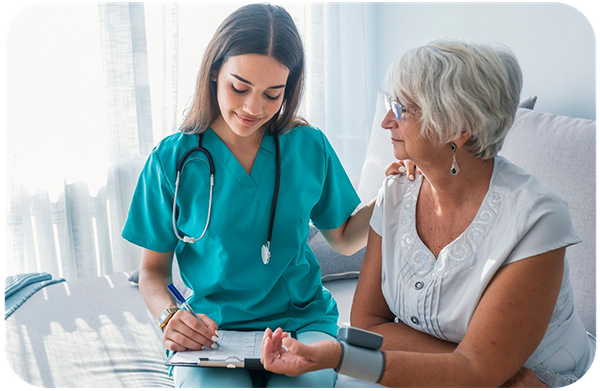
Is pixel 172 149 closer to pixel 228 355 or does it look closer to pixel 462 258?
pixel 228 355

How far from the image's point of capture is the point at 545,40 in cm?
195

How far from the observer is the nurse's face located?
1232 millimetres

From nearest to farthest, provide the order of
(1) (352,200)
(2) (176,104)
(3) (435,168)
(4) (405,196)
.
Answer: (3) (435,168), (4) (405,196), (1) (352,200), (2) (176,104)

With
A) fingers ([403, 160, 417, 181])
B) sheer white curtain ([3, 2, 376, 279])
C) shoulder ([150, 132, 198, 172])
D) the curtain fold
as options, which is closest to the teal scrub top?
shoulder ([150, 132, 198, 172])

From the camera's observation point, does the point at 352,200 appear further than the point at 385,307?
Yes

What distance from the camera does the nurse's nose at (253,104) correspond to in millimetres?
1239

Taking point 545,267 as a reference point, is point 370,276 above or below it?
below

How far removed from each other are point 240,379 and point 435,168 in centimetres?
62

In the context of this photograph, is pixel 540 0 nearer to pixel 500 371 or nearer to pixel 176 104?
pixel 500 371

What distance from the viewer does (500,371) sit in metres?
1.06

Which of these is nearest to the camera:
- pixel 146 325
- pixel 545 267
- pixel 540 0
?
pixel 545 267

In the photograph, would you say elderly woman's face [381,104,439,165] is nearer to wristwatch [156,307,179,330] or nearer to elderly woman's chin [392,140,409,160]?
elderly woman's chin [392,140,409,160]

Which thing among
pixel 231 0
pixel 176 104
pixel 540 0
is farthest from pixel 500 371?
pixel 231 0

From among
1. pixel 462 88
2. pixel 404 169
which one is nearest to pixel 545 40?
pixel 404 169
